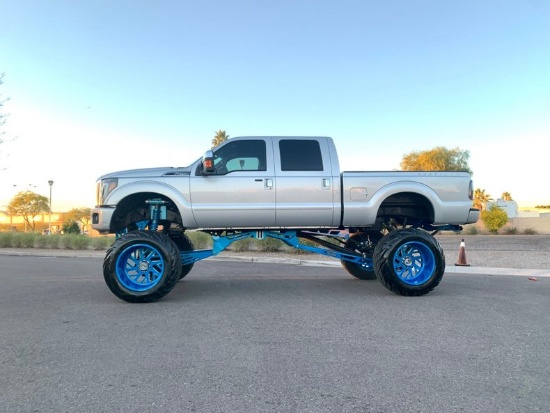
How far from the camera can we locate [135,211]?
6.85 m

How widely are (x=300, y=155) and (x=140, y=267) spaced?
10.2 ft

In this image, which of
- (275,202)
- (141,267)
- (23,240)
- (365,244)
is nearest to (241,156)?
(275,202)

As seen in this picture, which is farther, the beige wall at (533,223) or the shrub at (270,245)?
the beige wall at (533,223)

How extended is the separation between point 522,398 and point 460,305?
3128 millimetres

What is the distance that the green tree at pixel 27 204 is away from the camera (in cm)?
6712

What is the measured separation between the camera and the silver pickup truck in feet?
20.7

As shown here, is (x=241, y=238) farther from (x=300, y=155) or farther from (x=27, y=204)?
(x=27, y=204)

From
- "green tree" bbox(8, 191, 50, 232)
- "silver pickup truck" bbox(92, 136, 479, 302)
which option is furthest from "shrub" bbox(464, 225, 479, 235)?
"green tree" bbox(8, 191, 50, 232)

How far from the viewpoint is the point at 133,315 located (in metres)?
5.16

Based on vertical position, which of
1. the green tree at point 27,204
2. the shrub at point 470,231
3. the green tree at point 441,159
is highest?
the green tree at point 441,159

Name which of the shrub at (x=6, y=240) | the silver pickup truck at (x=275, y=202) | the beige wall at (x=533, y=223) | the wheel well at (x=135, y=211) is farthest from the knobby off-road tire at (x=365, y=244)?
the beige wall at (x=533, y=223)

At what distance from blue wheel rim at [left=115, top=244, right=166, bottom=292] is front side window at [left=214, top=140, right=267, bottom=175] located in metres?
1.71

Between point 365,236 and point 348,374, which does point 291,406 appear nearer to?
point 348,374

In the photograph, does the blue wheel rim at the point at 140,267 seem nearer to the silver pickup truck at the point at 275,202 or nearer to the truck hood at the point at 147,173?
the silver pickup truck at the point at 275,202
